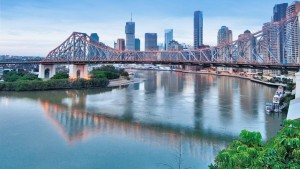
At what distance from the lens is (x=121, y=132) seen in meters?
8.10

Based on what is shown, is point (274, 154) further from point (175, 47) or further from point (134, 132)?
point (175, 47)

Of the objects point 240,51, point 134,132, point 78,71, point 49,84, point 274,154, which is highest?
point 240,51

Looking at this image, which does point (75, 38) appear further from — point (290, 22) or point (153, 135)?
point (153, 135)

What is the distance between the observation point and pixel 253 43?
16547 mm

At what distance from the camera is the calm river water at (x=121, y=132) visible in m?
5.95

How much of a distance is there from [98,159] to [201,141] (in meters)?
2.66

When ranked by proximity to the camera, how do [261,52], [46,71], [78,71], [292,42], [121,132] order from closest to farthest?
[121,132], [292,42], [261,52], [78,71], [46,71]

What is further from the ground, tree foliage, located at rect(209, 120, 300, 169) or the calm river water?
tree foliage, located at rect(209, 120, 300, 169)

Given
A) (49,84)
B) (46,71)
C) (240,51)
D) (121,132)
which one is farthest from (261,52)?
(46,71)

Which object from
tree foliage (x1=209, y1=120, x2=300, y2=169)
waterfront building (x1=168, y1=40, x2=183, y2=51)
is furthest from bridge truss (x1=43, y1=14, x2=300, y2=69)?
waterfront building (x1=168, y1=40, x2=183, y2=51)

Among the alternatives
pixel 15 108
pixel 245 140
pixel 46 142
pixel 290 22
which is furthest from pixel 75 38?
pixel 245 140

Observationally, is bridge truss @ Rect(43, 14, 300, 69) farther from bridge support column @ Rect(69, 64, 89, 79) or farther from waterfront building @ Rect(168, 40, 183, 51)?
Answer: waterfront building @ Rect(168, 40, 183, 51)

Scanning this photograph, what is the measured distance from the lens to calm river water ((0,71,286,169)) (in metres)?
5.95

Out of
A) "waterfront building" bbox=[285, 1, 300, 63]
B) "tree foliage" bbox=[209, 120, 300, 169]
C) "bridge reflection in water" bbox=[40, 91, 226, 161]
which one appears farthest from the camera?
"waterfront building" bbox=[285, 1, 300, 63]
